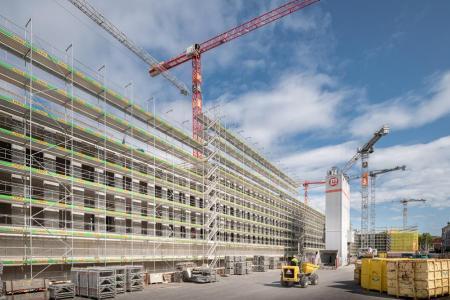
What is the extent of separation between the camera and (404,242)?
78.6m

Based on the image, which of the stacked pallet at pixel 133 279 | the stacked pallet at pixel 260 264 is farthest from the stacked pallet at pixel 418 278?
the stacked pallet at pixel 260 264

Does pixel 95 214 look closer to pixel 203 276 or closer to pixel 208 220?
pixel 203 276

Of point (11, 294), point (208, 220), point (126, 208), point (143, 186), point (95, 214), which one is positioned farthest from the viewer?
point (208, 220)

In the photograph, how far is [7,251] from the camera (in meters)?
19.0

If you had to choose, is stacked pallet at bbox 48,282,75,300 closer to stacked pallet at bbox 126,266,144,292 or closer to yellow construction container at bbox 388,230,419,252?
stacked pallet at bbox 126,266,144,292

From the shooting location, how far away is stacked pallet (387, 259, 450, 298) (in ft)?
61.4

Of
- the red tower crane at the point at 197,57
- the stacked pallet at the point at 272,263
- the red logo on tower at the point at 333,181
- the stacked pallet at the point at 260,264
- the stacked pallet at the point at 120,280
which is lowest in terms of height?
the stacked pallet at the point at 272,263

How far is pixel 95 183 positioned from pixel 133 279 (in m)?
6.91

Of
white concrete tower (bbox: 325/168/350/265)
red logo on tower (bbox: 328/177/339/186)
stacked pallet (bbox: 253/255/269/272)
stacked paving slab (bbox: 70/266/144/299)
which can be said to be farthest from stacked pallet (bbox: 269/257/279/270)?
stacked paving slab (bbox: 70/266/144/299)

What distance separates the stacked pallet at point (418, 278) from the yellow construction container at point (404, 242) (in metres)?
64.6

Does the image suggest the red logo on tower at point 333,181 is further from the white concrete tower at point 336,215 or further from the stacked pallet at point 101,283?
the stacked pallet at point 101,283

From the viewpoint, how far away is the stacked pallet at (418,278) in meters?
18.7

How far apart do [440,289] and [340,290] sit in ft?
18.1

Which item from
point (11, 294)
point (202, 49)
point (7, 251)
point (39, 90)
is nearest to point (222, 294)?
point (11, 294)
